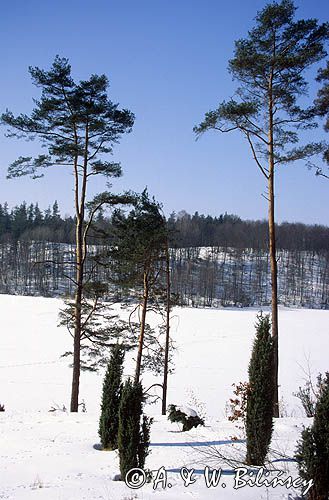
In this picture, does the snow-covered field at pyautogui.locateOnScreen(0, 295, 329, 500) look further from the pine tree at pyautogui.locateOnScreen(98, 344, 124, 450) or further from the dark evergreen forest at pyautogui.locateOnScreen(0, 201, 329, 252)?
the dark evergreen forest at pyautogui.locateOnScreen(0, 201, 329, 252)

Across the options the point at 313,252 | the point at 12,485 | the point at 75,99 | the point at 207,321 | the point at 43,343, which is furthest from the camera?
the point at 313,252

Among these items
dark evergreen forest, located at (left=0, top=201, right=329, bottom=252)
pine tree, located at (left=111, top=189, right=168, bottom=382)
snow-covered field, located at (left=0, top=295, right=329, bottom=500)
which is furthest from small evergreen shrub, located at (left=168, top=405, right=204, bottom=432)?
dark evergreen forest, located at (left=0, top=201, right=329, bottom=252)

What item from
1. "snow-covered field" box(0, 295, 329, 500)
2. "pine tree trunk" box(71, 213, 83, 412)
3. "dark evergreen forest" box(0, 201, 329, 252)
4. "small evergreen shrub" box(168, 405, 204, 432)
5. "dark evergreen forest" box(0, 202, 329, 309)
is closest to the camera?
"snow-covered field" box(0, 295, 329, 500)

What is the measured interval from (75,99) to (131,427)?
978 centimetres

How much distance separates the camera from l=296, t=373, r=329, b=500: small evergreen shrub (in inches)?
201

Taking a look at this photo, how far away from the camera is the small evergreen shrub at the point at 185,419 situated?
10.2 metres

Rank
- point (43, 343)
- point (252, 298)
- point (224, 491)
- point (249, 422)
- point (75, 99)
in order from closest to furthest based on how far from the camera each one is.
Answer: point (224, 491)
point (249, 422)
point (75, 99)
point (43, 343)
point (252, 298)

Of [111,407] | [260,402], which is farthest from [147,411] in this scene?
[260,402]

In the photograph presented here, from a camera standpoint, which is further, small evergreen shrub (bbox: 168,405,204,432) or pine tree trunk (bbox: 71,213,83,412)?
pine tree trunk (bbox: 71,213,83,412)

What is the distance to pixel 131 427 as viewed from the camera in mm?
6582

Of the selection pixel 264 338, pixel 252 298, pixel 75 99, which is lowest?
pixel 252 298

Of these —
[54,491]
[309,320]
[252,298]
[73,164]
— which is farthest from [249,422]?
[252,298]

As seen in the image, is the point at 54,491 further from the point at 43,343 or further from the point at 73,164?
the point at 43,343

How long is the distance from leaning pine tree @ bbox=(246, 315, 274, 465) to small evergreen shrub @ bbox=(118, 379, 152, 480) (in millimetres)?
1693
